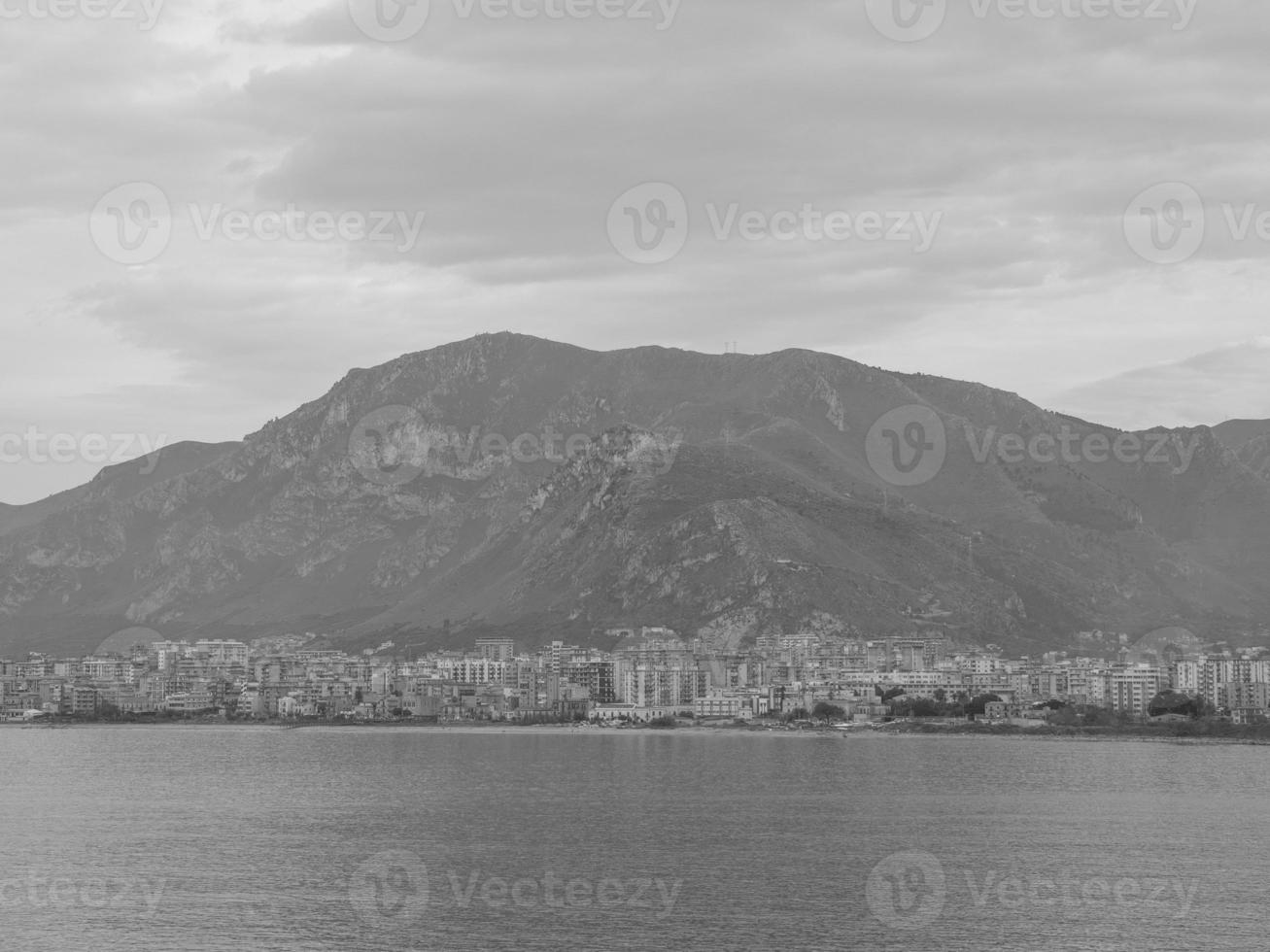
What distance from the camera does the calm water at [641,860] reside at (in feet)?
264

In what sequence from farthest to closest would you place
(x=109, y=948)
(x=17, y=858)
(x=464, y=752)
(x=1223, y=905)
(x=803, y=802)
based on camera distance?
(x=464, y=752) → (x=803, y=802) → (x=17, y=858) → (x=1223, y=905) → (x=109, y=948)

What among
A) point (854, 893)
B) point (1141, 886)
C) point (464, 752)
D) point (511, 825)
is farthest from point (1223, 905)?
point (464, 752)

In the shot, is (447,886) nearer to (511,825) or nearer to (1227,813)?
(511,825)

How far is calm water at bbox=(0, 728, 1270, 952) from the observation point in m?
80.4

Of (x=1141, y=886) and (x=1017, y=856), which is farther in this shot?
(x=1017, y=856)

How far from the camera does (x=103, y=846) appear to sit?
4250 inches

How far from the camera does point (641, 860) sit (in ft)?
334

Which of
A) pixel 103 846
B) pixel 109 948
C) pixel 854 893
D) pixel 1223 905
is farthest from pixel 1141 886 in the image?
pixel 103 846

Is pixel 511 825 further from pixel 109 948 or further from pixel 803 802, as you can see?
pixel 109 948

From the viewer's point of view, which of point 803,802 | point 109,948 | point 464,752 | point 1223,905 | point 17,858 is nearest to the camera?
point 109,948

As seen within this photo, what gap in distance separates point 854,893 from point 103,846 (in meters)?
46.5

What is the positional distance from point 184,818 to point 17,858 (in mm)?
22559

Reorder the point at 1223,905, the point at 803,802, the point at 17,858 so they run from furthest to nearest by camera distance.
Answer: the point at 803,802 → the point at 17,858 → the point at 1223,905

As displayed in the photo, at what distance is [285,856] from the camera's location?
103250 mm
